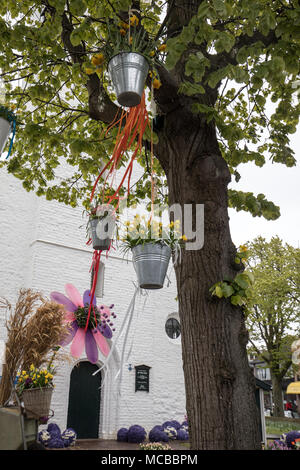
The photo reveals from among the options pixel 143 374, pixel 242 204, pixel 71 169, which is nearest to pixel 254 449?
pixel 242 204

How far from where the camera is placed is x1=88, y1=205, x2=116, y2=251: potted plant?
132 inches

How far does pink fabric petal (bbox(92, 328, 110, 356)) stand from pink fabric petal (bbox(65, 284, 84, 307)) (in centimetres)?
84

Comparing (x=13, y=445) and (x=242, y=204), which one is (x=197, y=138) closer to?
(x=242, y=204)

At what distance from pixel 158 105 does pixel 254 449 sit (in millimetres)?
2751

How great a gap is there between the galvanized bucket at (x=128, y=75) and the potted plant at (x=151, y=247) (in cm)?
86

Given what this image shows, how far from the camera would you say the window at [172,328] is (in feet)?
40.0

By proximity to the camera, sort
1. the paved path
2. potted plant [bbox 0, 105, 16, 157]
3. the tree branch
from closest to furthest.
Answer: potted plant [bbox 0, 105, 16, 157] → the tree branch → the paved path

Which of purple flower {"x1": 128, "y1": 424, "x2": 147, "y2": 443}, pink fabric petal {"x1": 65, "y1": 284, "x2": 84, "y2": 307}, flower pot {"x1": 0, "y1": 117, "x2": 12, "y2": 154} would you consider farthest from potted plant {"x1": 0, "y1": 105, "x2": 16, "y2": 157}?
purple flower {"x1": 128, "y1": 424, "x2": 147, "y2": 443}

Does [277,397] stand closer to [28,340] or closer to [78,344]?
[78,344]

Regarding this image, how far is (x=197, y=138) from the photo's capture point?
335cm

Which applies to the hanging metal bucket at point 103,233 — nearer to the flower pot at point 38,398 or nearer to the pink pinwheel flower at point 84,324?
the flower pot at point 38,398

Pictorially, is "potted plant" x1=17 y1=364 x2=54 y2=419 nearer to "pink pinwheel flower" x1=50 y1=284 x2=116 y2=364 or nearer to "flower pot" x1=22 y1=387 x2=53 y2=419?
"flower pot" x1=22 y1=387 x2=53 y2=419

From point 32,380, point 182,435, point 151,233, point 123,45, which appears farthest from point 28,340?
point 182,435

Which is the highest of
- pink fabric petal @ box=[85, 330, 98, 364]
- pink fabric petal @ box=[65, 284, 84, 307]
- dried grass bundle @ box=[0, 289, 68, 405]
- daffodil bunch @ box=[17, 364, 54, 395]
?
pink fabric petal @ box=[65, 284, 84, 307]
